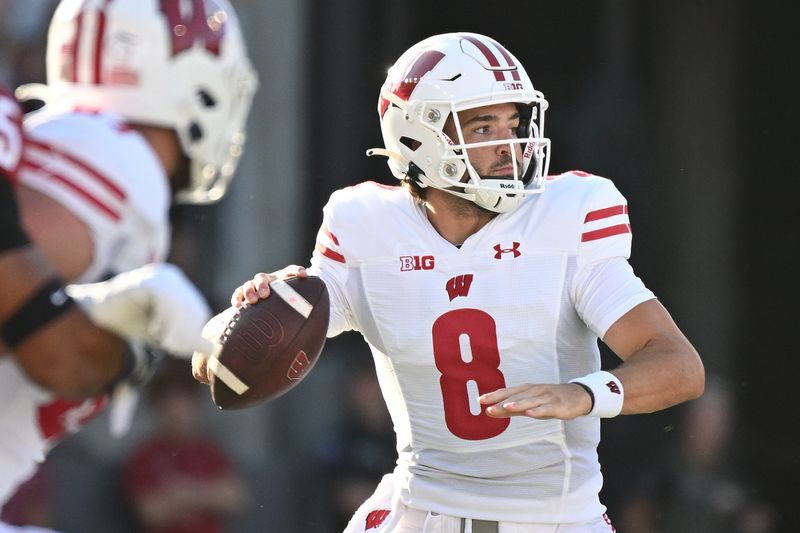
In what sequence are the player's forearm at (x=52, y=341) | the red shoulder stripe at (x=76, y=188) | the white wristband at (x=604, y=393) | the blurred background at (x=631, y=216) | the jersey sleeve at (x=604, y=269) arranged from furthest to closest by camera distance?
the blurred background at (x=631, y=216)
the jersey sleeve at (x=604, y=269)
the white wristband at (x=604, y=393)
the red shoulder stripe at (x=76, y=188)
the player's forearm at (x=52, y=341)

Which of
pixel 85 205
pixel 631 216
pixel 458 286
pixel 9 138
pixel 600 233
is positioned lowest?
pixel 631 216

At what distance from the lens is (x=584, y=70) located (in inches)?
280

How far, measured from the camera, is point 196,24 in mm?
2936

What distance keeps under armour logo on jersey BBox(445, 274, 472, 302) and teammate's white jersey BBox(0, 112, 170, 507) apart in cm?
97

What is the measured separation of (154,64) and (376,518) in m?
1.40

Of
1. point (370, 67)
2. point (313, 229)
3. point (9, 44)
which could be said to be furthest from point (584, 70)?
point (9, 44)

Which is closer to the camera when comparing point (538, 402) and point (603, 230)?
point (538, 402)

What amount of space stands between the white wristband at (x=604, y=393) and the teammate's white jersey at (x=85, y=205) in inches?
40.3

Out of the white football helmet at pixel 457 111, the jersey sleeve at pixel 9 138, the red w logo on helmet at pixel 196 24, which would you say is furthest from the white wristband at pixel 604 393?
the jersey sleeve at pixel 9 138

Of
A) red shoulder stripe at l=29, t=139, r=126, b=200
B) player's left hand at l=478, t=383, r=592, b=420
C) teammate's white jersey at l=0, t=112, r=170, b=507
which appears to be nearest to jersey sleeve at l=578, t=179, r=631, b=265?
player's left hand at l=478, t=383, r=592, b=420

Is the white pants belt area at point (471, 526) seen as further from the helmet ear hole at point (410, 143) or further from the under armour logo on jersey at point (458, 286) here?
the helmet ear hole at point (410, 143)

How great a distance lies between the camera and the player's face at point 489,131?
3.63m

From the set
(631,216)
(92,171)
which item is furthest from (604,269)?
(631,216)

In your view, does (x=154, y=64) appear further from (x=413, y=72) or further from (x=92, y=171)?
(x=413, y=72)
